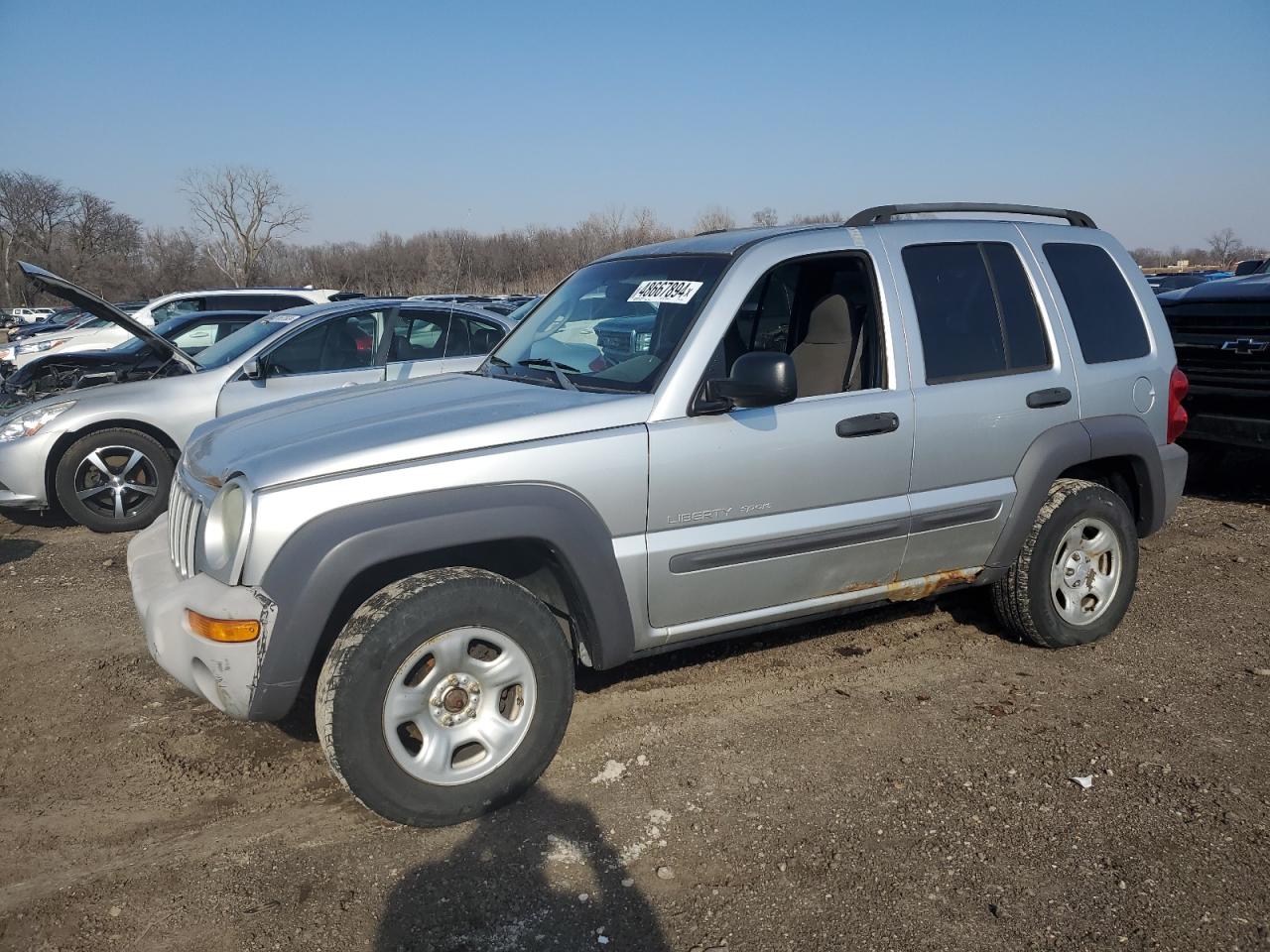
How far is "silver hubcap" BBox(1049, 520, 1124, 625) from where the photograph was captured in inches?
176

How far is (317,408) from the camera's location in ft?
12.2

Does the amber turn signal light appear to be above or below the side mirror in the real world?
below

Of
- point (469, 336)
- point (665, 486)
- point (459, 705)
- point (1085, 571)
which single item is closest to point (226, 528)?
point (459, 705)

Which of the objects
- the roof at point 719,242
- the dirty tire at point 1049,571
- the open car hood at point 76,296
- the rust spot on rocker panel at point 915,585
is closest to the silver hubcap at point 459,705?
the rust spot on rocker panel at point 915,585

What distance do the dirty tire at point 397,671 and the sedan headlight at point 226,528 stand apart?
413 millimetres

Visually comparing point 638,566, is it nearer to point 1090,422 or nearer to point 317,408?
point 317,408

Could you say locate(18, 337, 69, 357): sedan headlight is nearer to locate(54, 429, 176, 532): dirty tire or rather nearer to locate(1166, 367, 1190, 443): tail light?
locate(54, 429, 176, 532): dirty tire

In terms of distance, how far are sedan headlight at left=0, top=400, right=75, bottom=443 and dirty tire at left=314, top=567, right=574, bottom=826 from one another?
519 cm

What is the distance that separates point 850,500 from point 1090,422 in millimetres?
1378

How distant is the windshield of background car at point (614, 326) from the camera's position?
3.64 metres

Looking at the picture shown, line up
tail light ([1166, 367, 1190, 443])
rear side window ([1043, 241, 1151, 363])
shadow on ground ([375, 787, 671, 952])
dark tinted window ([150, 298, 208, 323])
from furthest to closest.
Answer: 1. dark tinted window ([150, 298, 208, 323])
2. tail light ([1166, 367, 1190, 443])
3. rear side window ([1043, 241, 1151, 363])
4. shadow on ground ([375, 787, 671, 952])

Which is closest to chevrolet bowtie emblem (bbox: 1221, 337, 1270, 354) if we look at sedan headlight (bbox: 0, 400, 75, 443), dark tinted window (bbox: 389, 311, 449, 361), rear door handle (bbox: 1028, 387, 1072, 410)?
rear door handle (bbox: 1028, 387, 1072, 410)

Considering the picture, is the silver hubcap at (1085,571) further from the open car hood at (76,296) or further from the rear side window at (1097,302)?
the open car hood at (76,296)

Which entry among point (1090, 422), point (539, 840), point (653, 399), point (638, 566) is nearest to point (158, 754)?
point (539, 840)
